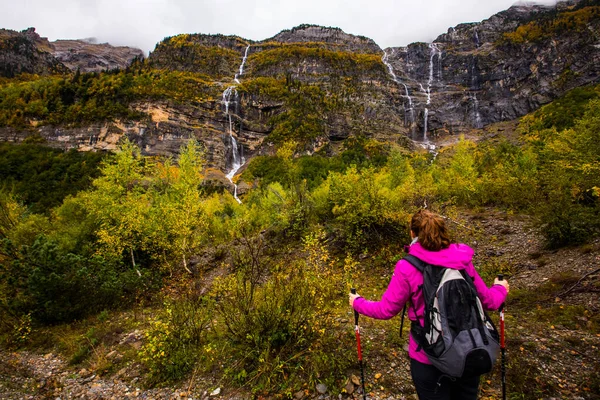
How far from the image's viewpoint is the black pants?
90.0 inches

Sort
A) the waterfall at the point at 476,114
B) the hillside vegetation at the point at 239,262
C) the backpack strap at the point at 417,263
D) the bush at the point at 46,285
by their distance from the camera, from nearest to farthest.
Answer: the backpack strap at the point at 417,263 < the hillside vegetation at the point at 239,262 < the bush at the point at 46,285 < the waterfall at the point at 476,114

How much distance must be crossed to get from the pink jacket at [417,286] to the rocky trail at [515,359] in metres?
2.23

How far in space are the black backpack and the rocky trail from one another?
93.5 inches

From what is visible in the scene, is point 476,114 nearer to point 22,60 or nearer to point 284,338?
point 284,338

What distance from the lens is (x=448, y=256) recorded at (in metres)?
2.26

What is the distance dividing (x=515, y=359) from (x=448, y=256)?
11.4ft

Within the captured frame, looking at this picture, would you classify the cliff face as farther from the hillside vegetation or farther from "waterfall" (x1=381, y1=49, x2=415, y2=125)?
"waterfall" (x1=381, y1=49, x2=415, y2=125)

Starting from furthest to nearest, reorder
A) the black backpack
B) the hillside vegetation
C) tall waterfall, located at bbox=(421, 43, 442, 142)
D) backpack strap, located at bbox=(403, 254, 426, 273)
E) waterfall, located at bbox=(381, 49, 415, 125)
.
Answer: waterfall, located at bbox=(381, 49, 415, 125) < tall waterfall, located at bbox=(421, 43, 442, 142) < the hillside vegetation < backpack strap, located at bbox=(403, 254, 426, 273) < the black backpack

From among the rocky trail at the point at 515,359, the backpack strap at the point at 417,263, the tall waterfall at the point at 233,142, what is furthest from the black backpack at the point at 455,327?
the tall waterfall at the point at 233,142

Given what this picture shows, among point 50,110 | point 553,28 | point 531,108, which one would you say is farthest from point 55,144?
point 553,28

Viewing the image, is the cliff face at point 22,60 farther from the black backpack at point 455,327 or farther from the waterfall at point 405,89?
the black backpack at point 455,327

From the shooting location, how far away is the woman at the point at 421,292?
228 centimetres

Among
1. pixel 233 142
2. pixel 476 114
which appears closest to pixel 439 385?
pixel 233 142

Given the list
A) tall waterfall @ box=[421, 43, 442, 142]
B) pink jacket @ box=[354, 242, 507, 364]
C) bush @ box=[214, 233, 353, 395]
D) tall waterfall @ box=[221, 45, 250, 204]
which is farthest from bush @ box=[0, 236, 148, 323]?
tall waterfall @ box=[421, 43, 442, 142]
